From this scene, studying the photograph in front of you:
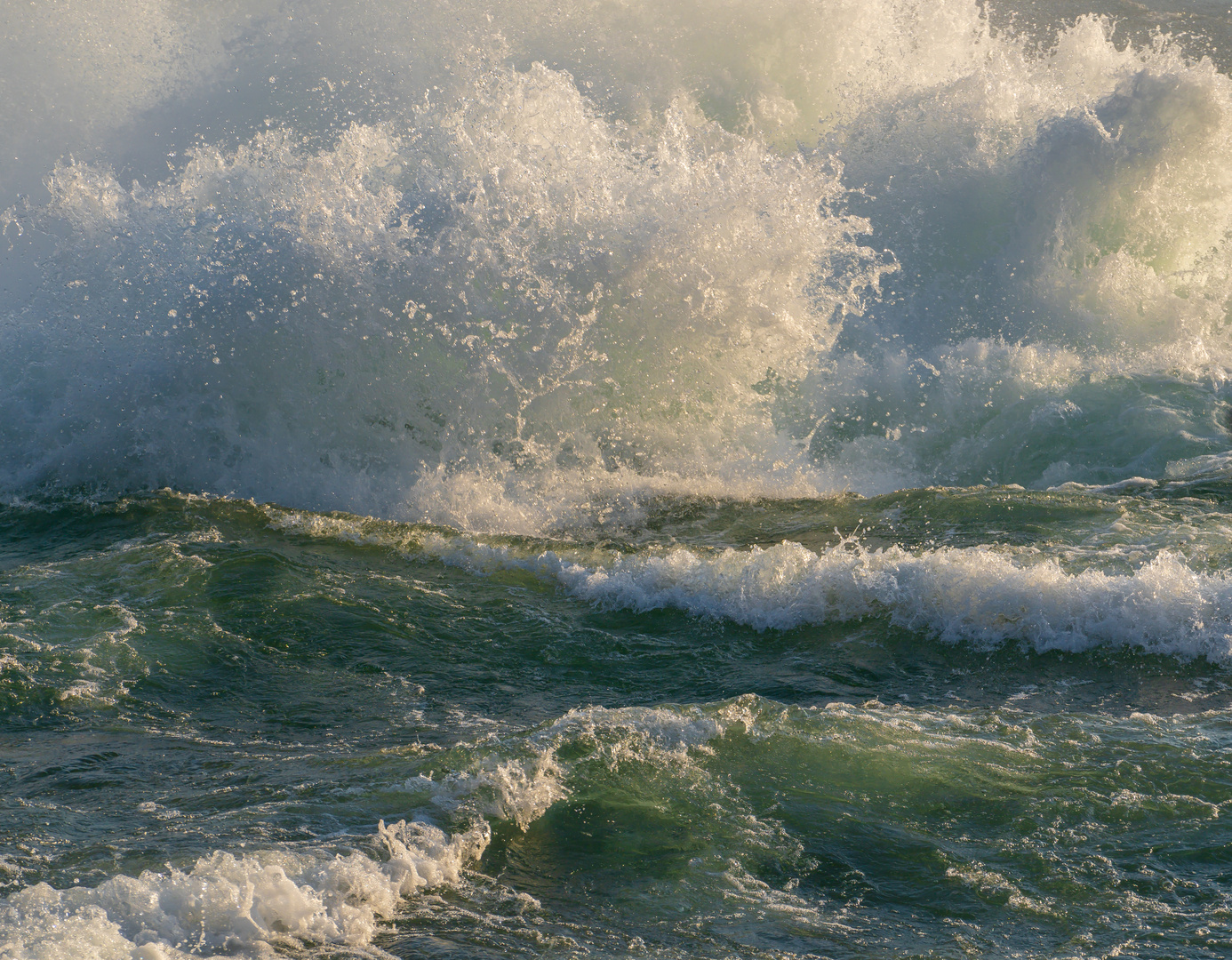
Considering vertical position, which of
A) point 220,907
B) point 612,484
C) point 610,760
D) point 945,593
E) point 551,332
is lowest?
point 220,907

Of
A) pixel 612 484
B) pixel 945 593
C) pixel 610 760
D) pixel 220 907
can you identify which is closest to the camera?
pixel 220 907

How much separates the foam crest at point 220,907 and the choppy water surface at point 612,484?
1 centimetres

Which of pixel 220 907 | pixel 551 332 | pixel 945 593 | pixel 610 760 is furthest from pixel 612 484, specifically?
pixel 220 907

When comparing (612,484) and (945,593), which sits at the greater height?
(612,484)

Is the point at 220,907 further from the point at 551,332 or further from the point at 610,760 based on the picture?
the point at 551,332

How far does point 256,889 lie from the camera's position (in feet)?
8.74

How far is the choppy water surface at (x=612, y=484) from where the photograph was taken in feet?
9.91

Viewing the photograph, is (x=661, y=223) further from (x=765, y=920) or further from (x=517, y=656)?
(x=765, y=920)

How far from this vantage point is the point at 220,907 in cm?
260

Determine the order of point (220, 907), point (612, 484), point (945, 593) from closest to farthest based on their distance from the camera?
point (220, 907)
point (945, 593)
point (612, 484)

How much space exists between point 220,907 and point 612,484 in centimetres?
509

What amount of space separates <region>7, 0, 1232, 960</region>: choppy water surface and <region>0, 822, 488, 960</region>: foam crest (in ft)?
0.04

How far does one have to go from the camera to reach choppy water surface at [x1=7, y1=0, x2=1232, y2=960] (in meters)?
3.02

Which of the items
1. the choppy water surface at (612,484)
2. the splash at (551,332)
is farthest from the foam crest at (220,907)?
the splash at (551,332)
